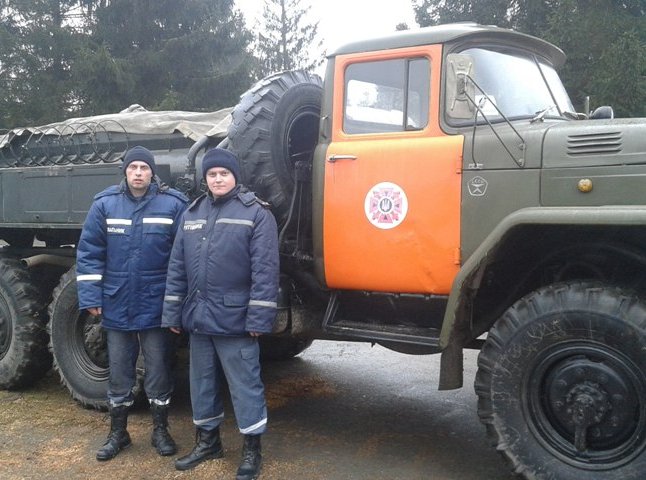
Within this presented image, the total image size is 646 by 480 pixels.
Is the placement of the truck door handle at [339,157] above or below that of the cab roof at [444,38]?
below

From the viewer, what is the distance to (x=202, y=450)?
13.9ft

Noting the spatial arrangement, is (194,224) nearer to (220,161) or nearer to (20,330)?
(220,161)

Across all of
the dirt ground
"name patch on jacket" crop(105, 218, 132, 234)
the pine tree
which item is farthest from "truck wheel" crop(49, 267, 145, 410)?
the pine tree

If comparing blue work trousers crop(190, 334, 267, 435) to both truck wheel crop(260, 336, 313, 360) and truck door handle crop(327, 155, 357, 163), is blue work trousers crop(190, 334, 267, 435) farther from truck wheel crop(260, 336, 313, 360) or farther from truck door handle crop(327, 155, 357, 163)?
truck wheel crop(260, 336, 313, 360)

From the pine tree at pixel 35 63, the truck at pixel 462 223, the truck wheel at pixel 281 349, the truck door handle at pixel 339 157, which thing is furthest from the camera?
the pine tree at pixel 35 63

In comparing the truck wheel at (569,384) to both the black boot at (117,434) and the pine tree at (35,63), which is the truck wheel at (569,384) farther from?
the pine tree at (35,63)

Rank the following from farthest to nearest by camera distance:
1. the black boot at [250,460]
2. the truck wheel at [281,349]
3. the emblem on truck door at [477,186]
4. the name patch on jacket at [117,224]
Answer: the truck wheel at [281,349] → the name patch on jacket at [117,224] → the black boot at [250,460] → the emblem on truck door at [477,186]

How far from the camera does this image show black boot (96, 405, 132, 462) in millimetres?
4411

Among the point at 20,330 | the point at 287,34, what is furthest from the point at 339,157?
the point at 287,34

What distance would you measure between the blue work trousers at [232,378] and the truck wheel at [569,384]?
4.18ft

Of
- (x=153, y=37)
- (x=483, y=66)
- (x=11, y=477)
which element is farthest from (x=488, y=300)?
(x=153, y=37)

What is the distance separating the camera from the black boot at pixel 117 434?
441cm

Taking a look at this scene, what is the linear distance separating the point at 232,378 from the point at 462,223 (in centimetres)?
161

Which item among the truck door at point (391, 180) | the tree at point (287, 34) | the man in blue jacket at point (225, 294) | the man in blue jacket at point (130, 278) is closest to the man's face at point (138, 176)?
the man in blue jacket at point (130, 278)
